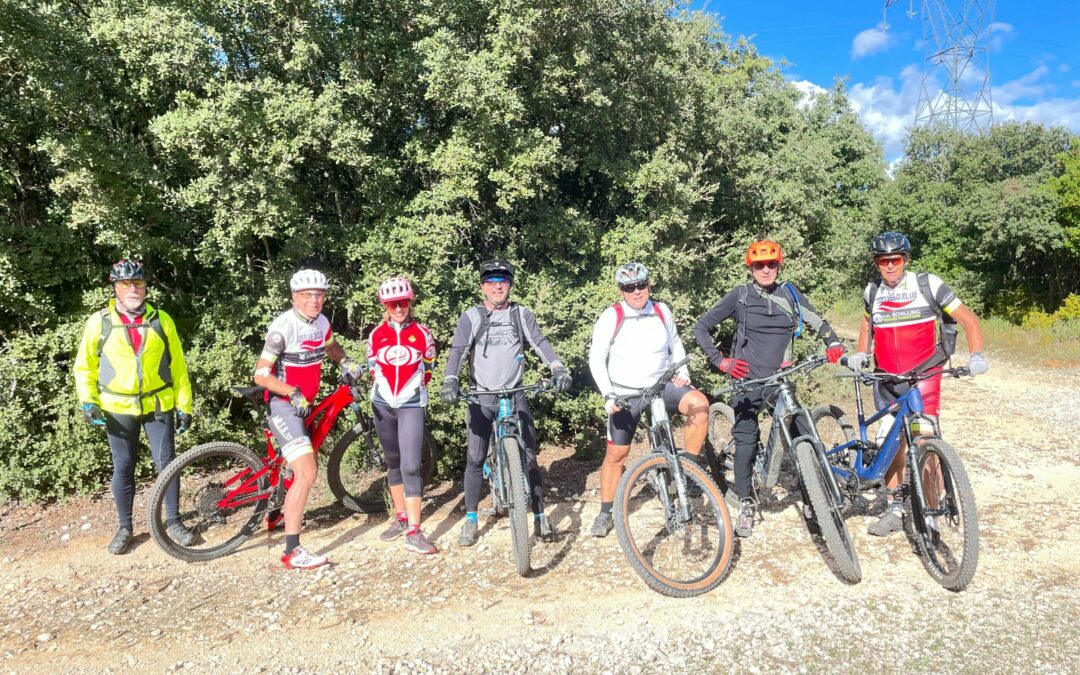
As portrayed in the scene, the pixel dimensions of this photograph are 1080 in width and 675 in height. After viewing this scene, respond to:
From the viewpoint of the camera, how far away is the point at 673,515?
4.36 meters

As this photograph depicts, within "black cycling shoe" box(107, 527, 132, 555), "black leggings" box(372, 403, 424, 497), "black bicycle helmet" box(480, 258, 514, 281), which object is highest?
"black bicycle helmet" box(480, 258, 514, 281)

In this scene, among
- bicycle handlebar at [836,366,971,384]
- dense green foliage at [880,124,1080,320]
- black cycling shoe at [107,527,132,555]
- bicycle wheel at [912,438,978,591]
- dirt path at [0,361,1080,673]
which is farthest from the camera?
dense green foliage at [880,124,1080,320]

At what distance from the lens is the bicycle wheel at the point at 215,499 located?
16.4 feet

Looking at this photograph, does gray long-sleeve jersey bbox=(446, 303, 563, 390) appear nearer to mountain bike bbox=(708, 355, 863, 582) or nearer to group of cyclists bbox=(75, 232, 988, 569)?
group of cyclists bbox=(75, 232, 988, 569)

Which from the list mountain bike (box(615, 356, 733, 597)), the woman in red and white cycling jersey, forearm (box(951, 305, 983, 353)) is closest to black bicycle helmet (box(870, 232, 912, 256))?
forearm (box(951, 305, 983, 353))

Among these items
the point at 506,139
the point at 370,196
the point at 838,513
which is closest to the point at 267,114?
the point at 370,196

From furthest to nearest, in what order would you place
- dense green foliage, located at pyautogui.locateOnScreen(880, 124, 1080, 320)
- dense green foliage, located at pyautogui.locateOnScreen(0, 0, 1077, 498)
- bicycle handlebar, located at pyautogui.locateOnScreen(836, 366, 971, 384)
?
1. dense green foliage, located at pyautogui.locateOnScreen(880, 124, 1080, 320)
2. dense green foliage, located at pyautogui.locateOnScreen(0, 0, 1077, 498)
3. bicycle handlebar, located at pyautogui.locateOnScreen(836, 366, 971, 384)

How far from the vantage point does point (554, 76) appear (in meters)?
8.28

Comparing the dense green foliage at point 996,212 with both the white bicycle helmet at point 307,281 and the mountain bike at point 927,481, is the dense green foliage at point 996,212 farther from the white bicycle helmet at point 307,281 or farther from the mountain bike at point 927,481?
the white bicycle helmet at point 307,281

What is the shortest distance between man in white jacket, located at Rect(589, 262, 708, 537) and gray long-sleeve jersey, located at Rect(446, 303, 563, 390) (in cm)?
45

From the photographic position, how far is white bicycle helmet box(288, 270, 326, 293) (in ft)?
16.6

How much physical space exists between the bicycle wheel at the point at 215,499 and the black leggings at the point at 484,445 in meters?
1.88

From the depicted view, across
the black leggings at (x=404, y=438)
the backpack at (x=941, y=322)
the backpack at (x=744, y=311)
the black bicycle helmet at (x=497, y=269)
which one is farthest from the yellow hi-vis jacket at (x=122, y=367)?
the backpack at (x=941, y=322)

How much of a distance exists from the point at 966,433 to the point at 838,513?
5.60 meters
